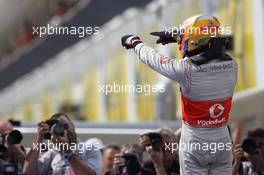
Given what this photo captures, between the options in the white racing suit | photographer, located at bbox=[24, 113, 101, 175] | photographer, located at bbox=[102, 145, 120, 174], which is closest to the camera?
the white racing suit

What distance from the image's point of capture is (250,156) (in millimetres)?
7887

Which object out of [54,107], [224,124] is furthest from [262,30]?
[54,107]

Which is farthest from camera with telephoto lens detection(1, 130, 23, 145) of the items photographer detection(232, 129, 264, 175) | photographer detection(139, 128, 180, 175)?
photographer detection(232, 129, 264, 175)

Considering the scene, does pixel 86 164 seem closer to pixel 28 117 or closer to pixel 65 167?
pixel 65 167

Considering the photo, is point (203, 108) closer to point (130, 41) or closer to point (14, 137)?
point (130, 41)

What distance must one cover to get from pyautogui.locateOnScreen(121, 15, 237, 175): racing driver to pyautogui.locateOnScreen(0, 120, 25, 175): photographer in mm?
1775

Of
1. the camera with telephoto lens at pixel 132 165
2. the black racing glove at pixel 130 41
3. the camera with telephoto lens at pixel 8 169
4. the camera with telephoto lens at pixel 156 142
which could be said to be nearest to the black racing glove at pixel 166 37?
the black racing glove at pixel 130 41

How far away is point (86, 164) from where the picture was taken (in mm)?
8094

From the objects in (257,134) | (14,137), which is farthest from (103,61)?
(257,134)

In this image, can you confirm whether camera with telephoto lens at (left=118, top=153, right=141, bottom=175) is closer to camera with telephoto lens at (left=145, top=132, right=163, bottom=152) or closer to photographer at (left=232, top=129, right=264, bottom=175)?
camera with telephoto lens at (left=145, top=132, right=163, bottom=152)

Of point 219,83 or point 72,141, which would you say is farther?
point 72,141

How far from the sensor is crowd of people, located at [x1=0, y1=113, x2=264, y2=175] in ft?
25.7

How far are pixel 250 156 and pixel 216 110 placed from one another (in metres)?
1.04

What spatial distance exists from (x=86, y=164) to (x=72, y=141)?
0.68 ft
